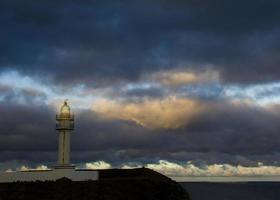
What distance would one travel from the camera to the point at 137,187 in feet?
222

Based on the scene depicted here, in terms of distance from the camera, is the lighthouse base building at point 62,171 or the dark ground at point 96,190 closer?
the dark ground at point 96,190

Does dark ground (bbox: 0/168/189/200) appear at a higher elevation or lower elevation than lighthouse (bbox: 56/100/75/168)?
lower

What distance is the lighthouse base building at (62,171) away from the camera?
6900 centimetres

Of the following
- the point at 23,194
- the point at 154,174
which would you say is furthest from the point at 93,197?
the point at 154,174

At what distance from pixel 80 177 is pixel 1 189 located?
9978mm

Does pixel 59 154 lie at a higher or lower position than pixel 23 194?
higher

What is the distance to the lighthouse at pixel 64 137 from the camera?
231ft

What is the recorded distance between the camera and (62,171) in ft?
228

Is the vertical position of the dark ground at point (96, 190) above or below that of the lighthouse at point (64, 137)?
below

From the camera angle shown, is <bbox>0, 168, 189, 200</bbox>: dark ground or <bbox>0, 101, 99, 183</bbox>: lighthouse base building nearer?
<bbox>0, 168, 189, 200</bbox>: dark ground

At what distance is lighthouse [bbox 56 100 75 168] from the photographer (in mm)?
70438

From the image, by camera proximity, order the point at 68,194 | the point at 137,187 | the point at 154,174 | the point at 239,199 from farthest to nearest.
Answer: the point at 239,199 → the point at 154,174 → the point at 137,187 → the point at 68,194

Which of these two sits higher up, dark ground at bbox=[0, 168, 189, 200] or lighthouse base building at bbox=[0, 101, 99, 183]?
lighthouse base building at bbox=[0, 101, 99, 183]

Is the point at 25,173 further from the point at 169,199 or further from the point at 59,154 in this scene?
the point at 169,199
